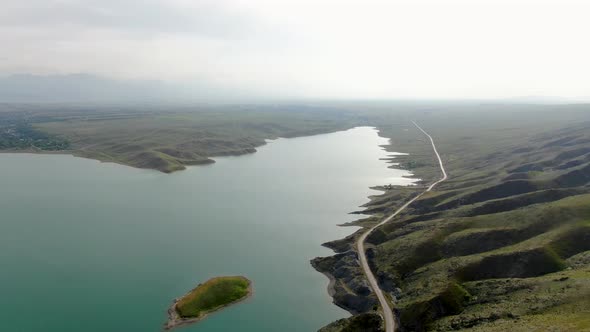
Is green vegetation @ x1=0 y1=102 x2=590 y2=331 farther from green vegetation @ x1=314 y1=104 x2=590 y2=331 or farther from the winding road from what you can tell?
the winding road

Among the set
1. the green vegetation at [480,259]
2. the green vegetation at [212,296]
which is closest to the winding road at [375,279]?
the green vegetation at [480,259]

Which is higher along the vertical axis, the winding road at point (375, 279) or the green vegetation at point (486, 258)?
the green vegetation at point (486, 258)

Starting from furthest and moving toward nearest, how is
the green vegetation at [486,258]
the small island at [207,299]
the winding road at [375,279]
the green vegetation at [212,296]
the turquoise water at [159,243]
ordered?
1. the green vegetation at [212,296]
2. the turquoise water at [159,243]
3. the small island at [207,299]
4. the winding road at [375,279]
5. the green vegetation at [486,258]

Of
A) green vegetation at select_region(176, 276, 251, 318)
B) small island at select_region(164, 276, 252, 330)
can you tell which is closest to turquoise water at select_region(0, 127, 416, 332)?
small island at select_region(164, 276, 252, 330)

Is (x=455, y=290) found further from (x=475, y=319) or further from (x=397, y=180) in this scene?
(x=397, y=180)

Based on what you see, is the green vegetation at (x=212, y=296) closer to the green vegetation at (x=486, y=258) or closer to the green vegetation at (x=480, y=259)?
the green vegetation at (x=480, y=259)

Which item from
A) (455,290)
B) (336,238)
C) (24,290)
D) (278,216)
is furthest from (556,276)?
(24,290)

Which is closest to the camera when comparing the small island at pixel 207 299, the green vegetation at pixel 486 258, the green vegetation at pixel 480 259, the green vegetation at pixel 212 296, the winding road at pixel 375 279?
the green vegetation at pixel 486 258
